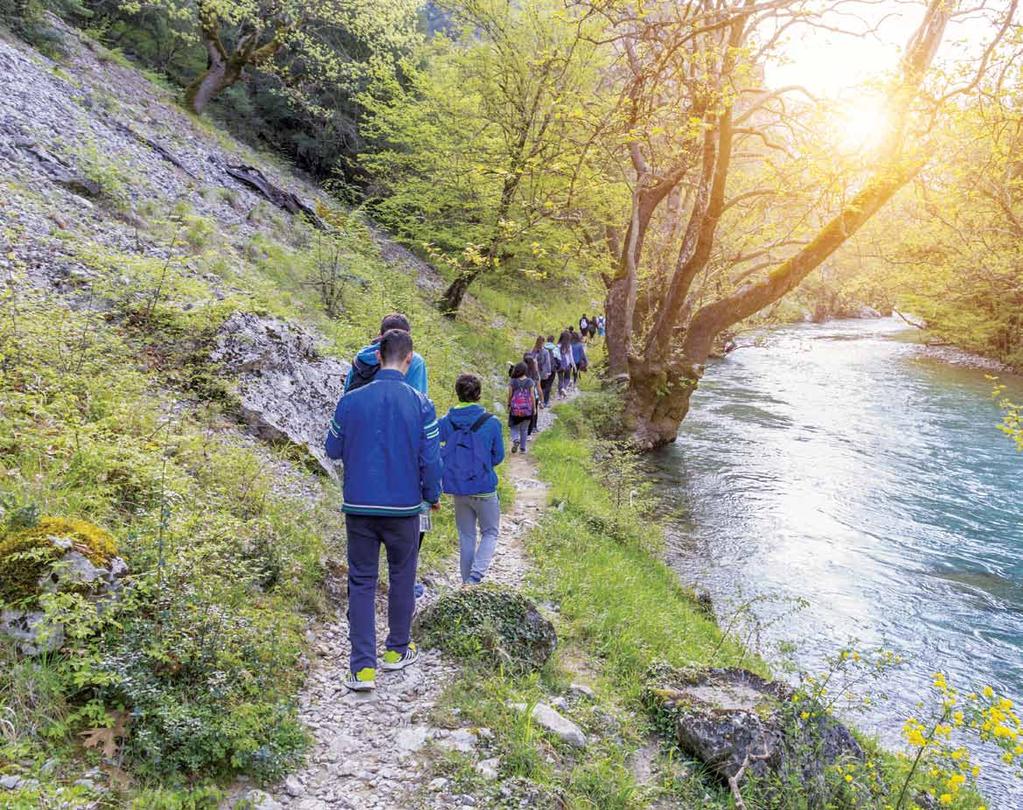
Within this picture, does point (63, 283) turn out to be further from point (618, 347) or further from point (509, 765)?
point (618, 347)

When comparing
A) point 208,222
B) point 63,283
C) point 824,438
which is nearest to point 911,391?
point 824,438

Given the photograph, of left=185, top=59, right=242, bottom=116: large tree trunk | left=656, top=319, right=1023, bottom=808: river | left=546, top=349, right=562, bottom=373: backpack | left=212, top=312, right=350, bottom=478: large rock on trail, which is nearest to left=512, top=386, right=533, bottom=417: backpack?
left=656, top=319, right=1023, bottom=808: river

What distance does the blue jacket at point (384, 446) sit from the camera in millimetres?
4098

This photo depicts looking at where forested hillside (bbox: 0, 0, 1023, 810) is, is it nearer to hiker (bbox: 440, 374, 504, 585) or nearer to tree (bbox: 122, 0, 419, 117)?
hiker (bbox: 440, 374, 504, 585)

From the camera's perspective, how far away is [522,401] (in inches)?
452

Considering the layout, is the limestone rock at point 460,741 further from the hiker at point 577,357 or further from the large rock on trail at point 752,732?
the hiker at point 577,357

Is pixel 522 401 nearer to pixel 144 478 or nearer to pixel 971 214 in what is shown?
pixel 144 478

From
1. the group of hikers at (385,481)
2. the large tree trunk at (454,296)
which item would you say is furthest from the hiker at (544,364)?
the group of hikers at (385,481)

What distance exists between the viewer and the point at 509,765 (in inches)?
146

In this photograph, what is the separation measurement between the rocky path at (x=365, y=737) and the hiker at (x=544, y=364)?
10.2m

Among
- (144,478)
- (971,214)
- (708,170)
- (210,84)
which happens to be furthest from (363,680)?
(210,84)

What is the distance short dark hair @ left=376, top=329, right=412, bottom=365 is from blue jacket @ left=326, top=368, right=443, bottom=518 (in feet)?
0.30

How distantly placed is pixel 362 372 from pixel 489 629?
92.4 inches

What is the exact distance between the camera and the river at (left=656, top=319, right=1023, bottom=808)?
26.4 ft
